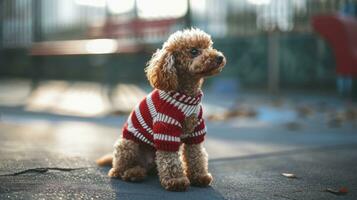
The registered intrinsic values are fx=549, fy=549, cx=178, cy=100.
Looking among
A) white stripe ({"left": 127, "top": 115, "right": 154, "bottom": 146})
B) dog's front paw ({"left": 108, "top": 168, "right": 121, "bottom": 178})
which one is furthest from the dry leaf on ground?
dog's front paw ({"left": 108, "top": 168, "right": 121, "bottom": 178})

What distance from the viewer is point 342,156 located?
4.83 m

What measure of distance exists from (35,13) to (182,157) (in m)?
13.1

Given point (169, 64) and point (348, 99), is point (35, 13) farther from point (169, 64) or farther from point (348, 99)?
point (169, 64)

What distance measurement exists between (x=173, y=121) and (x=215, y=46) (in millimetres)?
8693

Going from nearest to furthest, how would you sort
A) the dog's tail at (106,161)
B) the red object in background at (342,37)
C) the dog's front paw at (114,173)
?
the dog's front paw at (114,173) → the dog's tail at (106,161) → the red object in background at (342,37)

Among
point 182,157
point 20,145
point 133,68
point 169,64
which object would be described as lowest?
point 133,68

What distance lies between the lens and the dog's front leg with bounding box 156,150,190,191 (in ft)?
10.9

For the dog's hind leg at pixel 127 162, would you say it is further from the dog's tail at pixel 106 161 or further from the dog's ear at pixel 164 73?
the dog's ear at pixel 164 73

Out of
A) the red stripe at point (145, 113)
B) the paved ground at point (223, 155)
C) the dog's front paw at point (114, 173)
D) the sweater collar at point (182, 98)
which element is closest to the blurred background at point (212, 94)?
the paved ground at point (223, 155)

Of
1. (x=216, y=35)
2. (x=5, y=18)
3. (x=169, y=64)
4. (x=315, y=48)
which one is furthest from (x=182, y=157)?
(x=5, y=18)

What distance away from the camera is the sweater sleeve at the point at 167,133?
11.1 ft

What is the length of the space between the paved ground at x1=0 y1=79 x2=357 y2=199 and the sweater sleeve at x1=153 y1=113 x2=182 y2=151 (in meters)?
0.28

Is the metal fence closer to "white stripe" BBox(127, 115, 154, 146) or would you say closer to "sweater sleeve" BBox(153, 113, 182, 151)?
"white stripe" BBox(127, 115, 154, 146)

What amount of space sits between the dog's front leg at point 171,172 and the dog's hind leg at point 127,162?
21 cm
